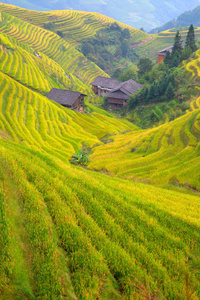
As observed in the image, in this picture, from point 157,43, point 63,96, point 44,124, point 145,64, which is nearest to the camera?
point 44,124

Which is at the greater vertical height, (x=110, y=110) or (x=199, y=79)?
(x=199, y=79)

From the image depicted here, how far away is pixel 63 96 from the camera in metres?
49.2

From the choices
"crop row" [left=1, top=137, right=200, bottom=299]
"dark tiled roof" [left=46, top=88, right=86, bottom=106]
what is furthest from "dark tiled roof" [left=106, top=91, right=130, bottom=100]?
"crop row" [left=1, top=137, right=200, bottom=299]

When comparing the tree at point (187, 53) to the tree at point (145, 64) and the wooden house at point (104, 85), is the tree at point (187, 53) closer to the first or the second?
the tree at point (145, 64)

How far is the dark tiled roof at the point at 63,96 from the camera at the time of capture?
48.3 meters

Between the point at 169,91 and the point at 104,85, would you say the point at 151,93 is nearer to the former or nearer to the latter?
the point at 169,91

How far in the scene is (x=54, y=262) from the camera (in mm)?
6035

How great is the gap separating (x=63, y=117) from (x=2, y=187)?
108ft

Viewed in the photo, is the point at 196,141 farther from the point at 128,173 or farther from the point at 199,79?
the point at 199,79

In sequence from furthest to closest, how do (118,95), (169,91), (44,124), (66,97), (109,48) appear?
(109,48)
(118,95)
(66,97)
(169,91)
(44,124)

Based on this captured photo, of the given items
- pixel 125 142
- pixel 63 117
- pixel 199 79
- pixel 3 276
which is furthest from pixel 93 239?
pixel 199 79

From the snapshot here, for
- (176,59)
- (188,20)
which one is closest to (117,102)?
(176,59)

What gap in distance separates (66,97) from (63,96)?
722 millimetres

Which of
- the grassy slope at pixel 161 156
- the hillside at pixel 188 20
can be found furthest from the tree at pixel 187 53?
the hillside at pixel 188 20
